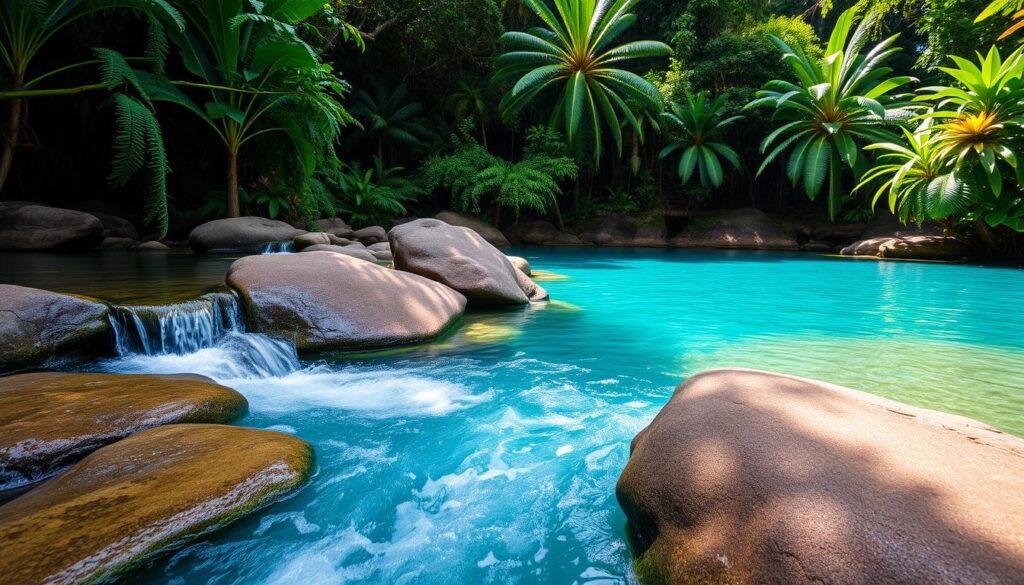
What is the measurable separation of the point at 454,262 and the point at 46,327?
3.74 metres

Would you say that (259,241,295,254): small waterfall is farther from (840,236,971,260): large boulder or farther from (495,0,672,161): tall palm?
(840,236,971,260): large boulder

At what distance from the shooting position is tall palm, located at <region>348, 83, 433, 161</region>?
18302 mm

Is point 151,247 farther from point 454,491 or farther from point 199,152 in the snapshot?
point 454,491

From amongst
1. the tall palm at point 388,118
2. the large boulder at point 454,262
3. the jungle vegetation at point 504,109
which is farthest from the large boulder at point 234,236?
the tall palm at point 388,118

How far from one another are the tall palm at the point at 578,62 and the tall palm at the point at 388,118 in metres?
3.53

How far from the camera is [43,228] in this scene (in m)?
9.18

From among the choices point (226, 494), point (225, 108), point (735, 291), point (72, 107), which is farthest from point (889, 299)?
point (72, 107)

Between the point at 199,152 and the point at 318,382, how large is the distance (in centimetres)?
1066

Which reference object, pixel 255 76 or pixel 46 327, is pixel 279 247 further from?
pixel 46 327

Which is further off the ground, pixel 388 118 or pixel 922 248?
pixel 388 118

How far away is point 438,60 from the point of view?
1816 centimetres

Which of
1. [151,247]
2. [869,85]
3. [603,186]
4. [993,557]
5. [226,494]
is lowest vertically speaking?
[226,494]

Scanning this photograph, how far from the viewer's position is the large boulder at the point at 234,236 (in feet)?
32.7

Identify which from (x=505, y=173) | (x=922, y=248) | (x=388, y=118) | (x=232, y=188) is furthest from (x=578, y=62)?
(x=232, y=188)
